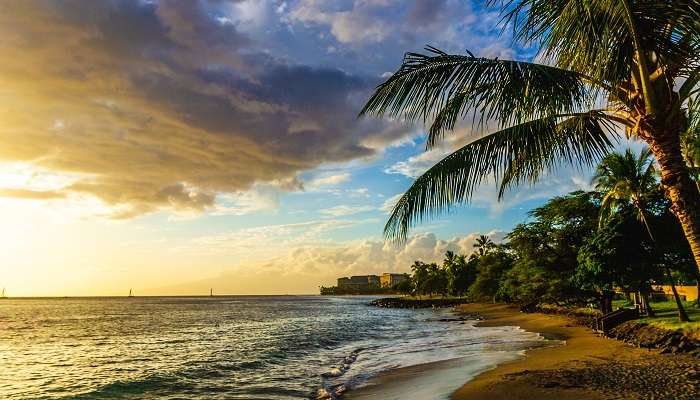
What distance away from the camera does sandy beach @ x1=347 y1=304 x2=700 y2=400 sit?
11289 mm

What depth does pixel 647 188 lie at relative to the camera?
25.6 meters

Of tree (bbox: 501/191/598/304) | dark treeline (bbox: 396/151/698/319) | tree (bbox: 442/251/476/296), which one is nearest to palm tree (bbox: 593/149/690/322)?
dark treeline (bbox: 396/151/698/319)

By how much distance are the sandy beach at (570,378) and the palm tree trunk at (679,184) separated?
23.2 ft

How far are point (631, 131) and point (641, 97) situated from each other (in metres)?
0.49

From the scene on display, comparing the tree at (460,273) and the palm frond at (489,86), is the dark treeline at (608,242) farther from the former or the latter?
the tree at (460,273)

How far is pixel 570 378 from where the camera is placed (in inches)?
515

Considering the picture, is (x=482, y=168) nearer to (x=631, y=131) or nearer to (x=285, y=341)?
(x=631, y=131)

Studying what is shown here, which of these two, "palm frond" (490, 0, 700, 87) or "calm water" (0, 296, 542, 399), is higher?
"palm frond" (490, 0, 700, 87)

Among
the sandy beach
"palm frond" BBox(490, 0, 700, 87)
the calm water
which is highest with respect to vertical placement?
"palm frond" BBox(490, 0, 700, 87)

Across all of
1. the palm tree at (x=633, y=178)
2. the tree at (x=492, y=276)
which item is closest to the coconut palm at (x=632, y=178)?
the palm tree at (x=633, y=178)

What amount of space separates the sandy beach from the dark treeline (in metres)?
7.30

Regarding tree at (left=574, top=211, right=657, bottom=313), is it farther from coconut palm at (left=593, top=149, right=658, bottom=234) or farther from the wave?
the wave

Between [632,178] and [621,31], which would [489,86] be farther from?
[632,178]

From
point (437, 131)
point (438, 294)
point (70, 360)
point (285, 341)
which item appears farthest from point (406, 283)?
point (437, 131)
